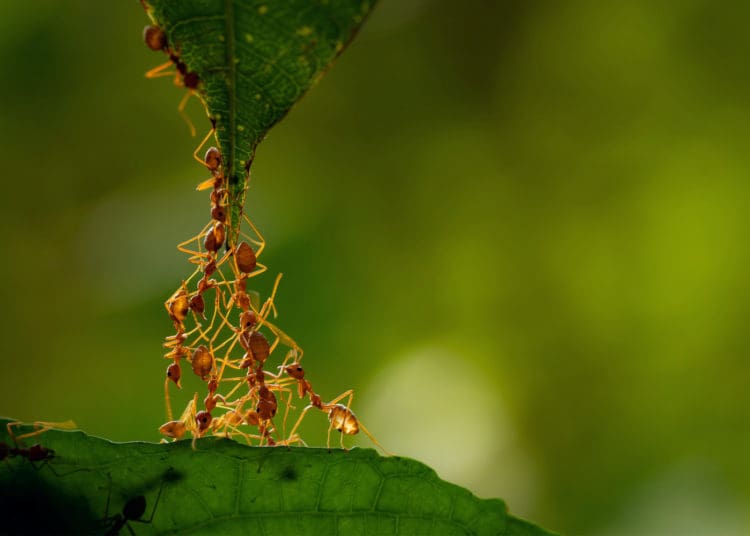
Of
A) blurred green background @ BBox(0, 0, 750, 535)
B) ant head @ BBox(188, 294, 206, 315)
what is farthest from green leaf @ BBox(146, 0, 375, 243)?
blurred green background @ BBox(0, 0, 750, 535)

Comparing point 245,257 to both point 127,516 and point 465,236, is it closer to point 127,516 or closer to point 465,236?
point 127,516

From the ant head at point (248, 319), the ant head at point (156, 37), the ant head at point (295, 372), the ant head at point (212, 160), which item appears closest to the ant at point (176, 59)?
the ant head at point (156, 37)

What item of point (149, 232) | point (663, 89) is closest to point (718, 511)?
point (663, 89)

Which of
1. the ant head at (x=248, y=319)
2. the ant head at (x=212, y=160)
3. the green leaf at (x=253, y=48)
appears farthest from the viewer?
the ant head at (x=248, y=319)

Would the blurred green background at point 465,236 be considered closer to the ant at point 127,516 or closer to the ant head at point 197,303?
the ant head at point 197,303

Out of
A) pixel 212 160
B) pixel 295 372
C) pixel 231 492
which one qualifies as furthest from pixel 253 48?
pixel 295 372

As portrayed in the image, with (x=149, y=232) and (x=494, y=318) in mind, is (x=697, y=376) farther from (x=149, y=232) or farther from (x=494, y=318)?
(x=149, y=232)
